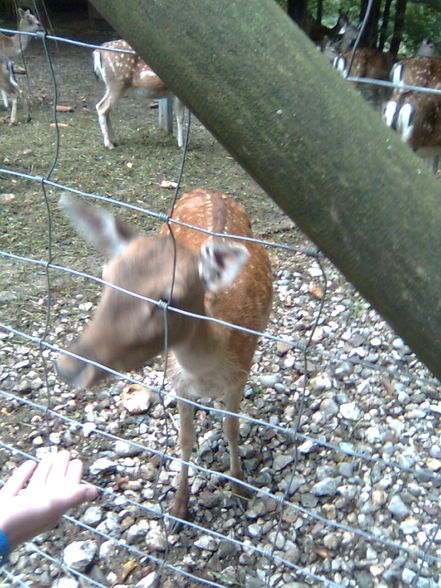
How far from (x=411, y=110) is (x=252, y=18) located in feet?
14.8

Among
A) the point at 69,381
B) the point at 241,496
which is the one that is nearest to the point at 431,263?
the point at 69,381

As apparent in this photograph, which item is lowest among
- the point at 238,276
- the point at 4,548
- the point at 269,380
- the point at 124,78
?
the point at 269,380

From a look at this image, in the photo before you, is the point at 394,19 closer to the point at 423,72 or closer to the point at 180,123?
the point at 423,72

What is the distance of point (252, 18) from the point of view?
2.99 ft

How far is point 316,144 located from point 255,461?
202cm

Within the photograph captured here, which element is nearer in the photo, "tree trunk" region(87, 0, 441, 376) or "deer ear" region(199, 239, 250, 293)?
"tree trunk" region(87, 0, 441, 376)

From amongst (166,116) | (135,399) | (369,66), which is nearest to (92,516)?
(135,399)

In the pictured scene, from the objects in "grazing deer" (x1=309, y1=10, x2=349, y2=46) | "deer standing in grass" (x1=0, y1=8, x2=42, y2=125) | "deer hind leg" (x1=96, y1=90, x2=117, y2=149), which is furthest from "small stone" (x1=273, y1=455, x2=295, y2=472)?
"grazing deer" (x1=309, y1=10, x2=349, y2=46)

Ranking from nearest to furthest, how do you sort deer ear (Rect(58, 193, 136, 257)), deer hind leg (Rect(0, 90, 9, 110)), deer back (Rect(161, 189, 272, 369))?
deer ear (Rect(58, 193, 136, 257)) → deer back (Rect(161, 189, 272, 369)) → deer hind leg (Rect(0, 90, 9, 110))

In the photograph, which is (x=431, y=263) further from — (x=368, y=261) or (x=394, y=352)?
(x=394, y=352)

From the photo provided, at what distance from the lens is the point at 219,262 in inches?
67.1

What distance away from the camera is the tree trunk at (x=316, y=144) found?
90 cm

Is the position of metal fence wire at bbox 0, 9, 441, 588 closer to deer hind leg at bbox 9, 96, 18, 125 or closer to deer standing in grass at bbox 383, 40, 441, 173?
deer standing in grass at bbox 383, 40, 441, 173

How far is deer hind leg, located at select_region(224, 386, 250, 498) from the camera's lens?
241cm
